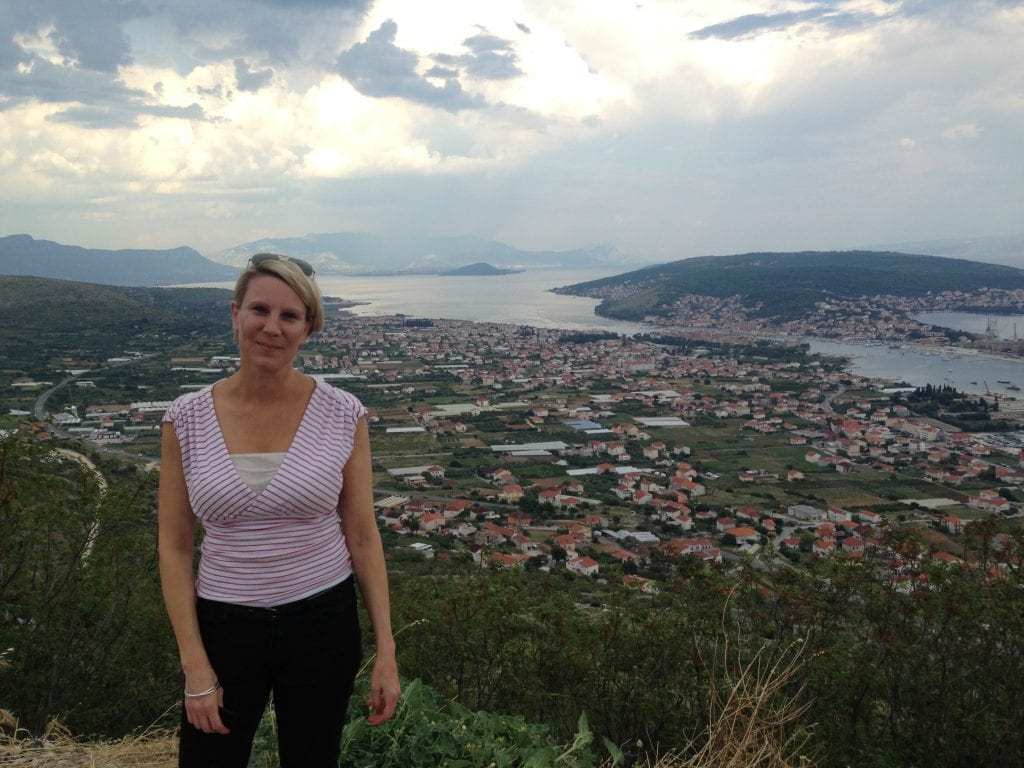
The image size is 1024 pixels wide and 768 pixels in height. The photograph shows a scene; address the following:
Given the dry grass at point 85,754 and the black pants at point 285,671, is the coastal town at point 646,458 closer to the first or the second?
the dry grass at point 85,754

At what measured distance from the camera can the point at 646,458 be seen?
2225 centimetres

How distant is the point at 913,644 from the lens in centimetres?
399

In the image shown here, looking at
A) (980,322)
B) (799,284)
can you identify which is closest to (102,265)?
(799,284)

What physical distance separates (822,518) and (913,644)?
12.6 m

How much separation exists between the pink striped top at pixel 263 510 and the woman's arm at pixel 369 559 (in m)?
0.05

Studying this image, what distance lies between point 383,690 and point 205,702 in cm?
29

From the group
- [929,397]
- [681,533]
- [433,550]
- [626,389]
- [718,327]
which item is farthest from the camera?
[718,327]

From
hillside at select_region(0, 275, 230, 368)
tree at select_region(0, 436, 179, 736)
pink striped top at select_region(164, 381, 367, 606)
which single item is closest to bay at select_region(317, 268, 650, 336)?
hillside at select_region(0, 275, 230, 368)

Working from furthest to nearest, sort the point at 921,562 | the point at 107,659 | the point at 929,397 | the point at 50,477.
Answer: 1. the point at 929,397
2. the point at 921,562
3. the point at 107,659
4. the point at 50,477

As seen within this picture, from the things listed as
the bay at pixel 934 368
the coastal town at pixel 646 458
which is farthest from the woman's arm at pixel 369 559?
the bay at pixel 934 368

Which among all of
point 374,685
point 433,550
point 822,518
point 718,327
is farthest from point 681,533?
point 718,327

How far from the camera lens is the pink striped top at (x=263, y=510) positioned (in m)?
1.09

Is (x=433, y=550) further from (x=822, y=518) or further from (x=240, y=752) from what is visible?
(x=240, y=752)

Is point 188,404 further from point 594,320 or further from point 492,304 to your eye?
point 492,304
